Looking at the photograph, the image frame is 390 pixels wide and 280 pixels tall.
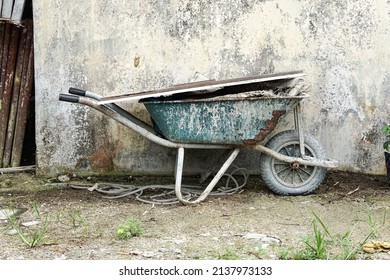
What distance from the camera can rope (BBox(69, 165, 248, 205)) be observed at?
5.62 meters

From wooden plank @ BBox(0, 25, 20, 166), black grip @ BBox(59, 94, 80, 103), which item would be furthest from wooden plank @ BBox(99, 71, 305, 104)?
wooden plank @ BBox(0, 25, 20, 166)

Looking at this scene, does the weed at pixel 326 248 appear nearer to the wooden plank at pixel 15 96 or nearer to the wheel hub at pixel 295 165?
the wheel hub at pixel 295 165

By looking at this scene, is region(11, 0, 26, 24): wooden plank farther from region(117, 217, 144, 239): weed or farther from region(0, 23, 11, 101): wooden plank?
region(117, 217, 144, 239): weed

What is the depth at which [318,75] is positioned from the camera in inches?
240

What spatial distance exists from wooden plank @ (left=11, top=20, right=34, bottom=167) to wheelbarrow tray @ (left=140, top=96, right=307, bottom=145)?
1.61 meters

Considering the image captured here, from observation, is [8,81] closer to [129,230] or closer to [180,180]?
[180,180]

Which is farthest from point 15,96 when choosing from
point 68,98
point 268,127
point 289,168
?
point 289,168

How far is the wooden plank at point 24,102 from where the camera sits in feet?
20.8

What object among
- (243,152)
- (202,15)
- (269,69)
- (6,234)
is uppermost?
(202,15)

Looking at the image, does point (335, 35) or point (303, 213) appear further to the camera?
point (335, 35)
